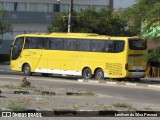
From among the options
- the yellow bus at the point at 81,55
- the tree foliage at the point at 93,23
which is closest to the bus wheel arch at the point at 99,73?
the yellow bus at the point at 81,55

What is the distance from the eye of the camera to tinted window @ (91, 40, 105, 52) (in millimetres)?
32969

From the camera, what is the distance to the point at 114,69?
32.1 m

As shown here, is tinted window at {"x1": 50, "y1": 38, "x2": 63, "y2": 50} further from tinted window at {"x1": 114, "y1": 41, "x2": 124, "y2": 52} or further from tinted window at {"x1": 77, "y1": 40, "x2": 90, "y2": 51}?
tinted window at {"x1": 114, "y1": 41, "x2": 124, "y2": 52}

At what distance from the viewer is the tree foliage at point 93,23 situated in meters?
50.0

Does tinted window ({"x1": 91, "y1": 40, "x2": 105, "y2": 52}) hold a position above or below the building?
below

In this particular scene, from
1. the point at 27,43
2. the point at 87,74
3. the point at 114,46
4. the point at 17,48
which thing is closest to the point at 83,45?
the point at 87,74

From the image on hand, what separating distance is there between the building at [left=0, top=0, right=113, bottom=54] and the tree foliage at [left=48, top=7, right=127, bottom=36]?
70.1 feet

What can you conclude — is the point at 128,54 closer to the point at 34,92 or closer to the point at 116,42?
the point at 116,42

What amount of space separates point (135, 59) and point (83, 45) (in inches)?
155

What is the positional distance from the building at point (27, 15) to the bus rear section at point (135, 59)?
138 ft

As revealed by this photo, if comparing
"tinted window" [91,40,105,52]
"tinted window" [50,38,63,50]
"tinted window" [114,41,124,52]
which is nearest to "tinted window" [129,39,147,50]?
"tinted window" [114,41,124,52]

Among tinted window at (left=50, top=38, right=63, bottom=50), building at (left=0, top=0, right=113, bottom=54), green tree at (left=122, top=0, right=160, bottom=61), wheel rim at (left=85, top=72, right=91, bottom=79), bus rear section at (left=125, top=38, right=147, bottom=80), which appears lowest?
wheel rim at (left=85, top=72, right=91, bottom=79)

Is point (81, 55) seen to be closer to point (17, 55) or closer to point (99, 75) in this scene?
point (99, 75)

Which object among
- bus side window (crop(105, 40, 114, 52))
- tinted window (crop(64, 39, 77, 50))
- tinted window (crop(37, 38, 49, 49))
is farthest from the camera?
tinted window (crop(37, 38, 49, 49))
